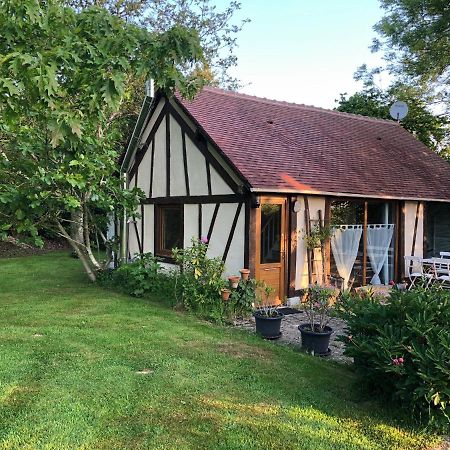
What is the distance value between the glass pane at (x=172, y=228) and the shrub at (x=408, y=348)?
6590mm

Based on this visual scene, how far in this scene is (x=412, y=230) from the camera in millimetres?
11211

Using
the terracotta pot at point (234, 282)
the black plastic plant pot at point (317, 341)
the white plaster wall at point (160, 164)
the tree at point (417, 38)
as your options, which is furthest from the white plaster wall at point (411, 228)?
the black plastic plant pot at point (317, 341)

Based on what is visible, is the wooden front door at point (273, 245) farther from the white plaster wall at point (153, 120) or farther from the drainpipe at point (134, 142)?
the white plaster wall at point (153, 120)

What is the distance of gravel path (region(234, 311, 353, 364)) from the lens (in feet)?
19.3

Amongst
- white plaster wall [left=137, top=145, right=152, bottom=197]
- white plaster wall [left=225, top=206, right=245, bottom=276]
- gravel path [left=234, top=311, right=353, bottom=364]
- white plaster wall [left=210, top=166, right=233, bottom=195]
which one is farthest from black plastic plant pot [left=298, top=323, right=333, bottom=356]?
→ white plaster wall [left=137, top=145, right=152, bottom=197]

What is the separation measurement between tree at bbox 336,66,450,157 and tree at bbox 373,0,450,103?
1.52 m

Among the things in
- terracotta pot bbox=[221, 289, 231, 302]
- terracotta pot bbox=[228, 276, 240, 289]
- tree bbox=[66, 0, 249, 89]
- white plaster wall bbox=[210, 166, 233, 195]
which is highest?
tree bbox=[66, 0, 249, 89]

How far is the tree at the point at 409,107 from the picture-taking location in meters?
17.9

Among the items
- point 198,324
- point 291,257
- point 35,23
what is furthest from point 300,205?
point 35,23

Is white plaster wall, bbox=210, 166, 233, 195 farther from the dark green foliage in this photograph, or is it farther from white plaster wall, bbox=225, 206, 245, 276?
the dark green foliage

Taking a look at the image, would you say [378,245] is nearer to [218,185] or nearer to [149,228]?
[218,185]

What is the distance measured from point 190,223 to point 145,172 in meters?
2.68

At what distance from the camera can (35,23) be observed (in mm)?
3693

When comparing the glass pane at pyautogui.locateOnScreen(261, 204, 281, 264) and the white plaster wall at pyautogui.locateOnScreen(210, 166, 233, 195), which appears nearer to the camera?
the glass pane at pyautogui.locateOnScreen(261, 204, 281, 264)
